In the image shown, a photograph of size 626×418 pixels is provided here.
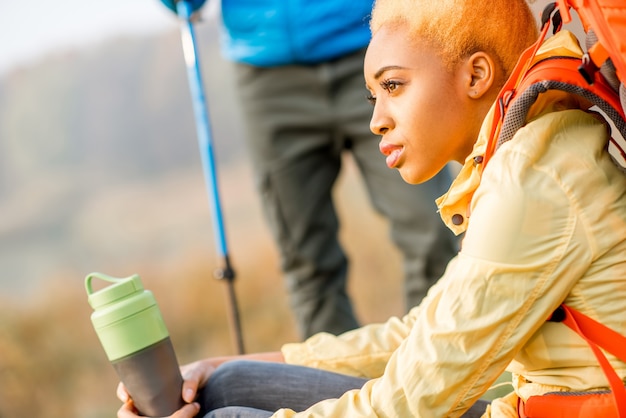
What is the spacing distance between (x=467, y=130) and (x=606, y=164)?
0.21 metres

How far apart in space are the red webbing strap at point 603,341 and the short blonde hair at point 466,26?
0.35 meters

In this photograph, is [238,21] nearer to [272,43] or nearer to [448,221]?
[272,43]

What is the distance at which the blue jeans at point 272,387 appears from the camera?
4.12 ft

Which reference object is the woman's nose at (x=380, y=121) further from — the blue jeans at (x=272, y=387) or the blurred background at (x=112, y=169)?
the blurred background at (x=112, y=169)

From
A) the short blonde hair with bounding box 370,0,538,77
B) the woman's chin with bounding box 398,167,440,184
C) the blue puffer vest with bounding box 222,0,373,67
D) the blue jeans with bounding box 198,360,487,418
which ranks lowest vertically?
the blue jeans with bounding box 198,360,487,418

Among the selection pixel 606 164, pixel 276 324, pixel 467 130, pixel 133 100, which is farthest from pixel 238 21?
pixel 133 100

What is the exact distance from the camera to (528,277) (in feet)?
3.00

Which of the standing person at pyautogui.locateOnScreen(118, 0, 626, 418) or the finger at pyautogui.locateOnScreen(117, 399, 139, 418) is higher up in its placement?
the standing person at pyautogui.locateOnScreen(118, 0, 626, 418)

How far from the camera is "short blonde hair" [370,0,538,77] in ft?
3.65

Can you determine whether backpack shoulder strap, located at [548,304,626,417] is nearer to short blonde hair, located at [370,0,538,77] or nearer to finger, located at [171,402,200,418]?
short blonde hair, located at [370,0,538,77]

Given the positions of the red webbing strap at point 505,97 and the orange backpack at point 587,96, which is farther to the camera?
the red webbing strap at point 505,97

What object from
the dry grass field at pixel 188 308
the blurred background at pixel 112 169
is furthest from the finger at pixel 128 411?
the blurred background at pixel 112 169

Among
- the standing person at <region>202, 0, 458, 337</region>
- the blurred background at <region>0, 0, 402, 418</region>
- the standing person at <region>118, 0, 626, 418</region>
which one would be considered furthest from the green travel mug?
the blurred background at <region>0, 0, 402, 418</region>

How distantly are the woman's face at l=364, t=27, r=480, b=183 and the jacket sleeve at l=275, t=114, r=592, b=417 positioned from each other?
7.4 inches
